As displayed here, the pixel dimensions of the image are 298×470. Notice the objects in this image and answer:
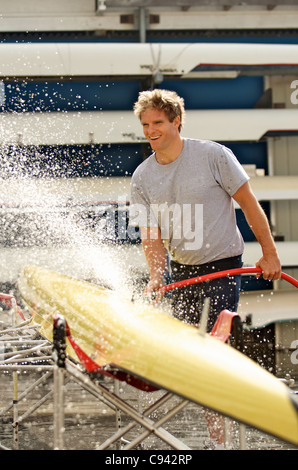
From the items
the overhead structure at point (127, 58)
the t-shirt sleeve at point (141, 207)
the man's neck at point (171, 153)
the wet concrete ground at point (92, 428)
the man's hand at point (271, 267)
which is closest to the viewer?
the man's hand at point (271, 267)

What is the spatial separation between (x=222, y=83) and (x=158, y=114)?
3.27m

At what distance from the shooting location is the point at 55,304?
89.4 inches

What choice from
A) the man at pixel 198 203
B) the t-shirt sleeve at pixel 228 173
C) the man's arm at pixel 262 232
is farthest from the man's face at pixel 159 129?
the man's arm at pixel 262 232

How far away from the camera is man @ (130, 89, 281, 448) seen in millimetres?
2314

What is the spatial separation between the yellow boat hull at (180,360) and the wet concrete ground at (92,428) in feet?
2.96

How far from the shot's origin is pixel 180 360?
1516mm

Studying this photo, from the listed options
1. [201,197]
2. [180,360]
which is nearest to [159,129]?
[201,197]

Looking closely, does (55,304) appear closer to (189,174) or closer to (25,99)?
(189,174)

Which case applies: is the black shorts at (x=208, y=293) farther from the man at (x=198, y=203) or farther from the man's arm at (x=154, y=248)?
the man's arm at (x=154, y=248)

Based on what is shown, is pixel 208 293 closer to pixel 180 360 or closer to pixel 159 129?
pixel 159 129

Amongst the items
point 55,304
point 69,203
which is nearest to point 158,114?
point 55,304

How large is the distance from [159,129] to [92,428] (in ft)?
5.31

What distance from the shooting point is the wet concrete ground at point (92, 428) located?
2.84 meters

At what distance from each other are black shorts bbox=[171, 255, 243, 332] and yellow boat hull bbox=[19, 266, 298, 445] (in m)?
0.35
